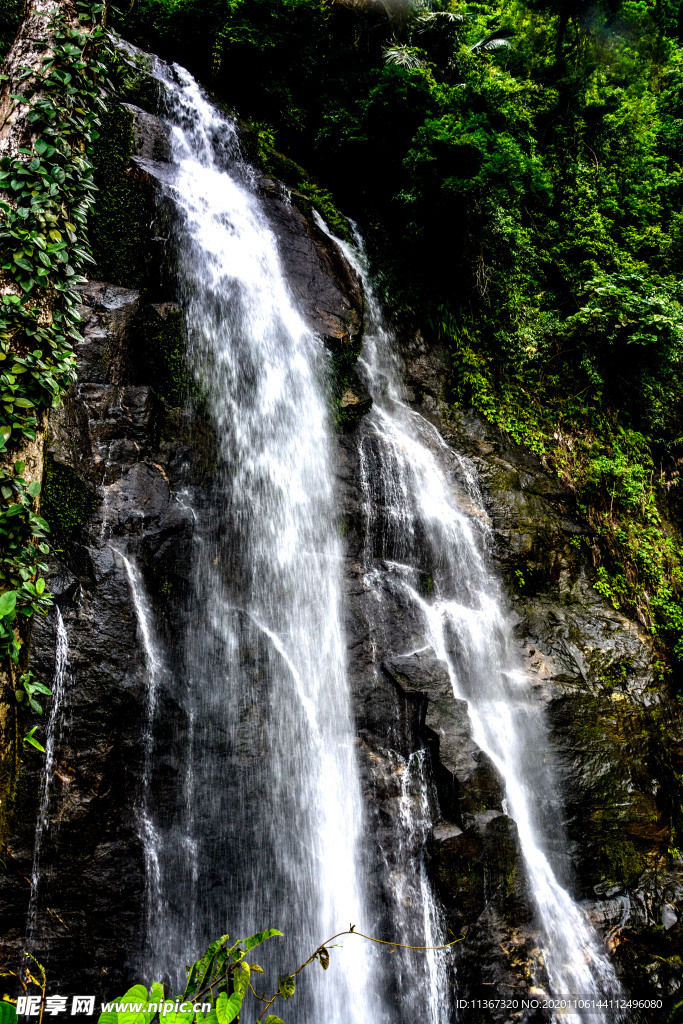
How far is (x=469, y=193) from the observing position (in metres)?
7.96

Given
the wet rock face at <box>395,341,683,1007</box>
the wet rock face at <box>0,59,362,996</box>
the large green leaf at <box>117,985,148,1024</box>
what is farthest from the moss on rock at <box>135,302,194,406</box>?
the large green leaf at <box>117,985,148,1024</box>

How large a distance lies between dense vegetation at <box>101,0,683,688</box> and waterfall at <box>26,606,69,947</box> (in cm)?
594

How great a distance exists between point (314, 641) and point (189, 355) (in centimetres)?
301

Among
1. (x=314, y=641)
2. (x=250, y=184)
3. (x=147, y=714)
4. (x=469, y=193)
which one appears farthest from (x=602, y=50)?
(x=147, y=714)

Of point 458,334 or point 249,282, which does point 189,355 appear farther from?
point 458,334

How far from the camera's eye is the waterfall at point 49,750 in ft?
12.2

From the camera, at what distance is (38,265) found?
2.67 m

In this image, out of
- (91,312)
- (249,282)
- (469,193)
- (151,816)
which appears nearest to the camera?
(151,816)

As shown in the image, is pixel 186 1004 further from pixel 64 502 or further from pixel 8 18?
pixel 8 18

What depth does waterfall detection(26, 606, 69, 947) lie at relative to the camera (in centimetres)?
373

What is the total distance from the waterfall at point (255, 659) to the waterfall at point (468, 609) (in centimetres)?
74

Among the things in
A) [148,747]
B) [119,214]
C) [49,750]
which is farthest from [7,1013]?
[119,214]

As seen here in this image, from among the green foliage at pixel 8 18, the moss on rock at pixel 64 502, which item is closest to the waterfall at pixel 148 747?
the moss on rock at pixel 64 502

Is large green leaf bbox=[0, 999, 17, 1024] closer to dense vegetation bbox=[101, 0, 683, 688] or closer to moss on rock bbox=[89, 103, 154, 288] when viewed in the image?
moss on rock bbox=[89, 103, 154, 288]
